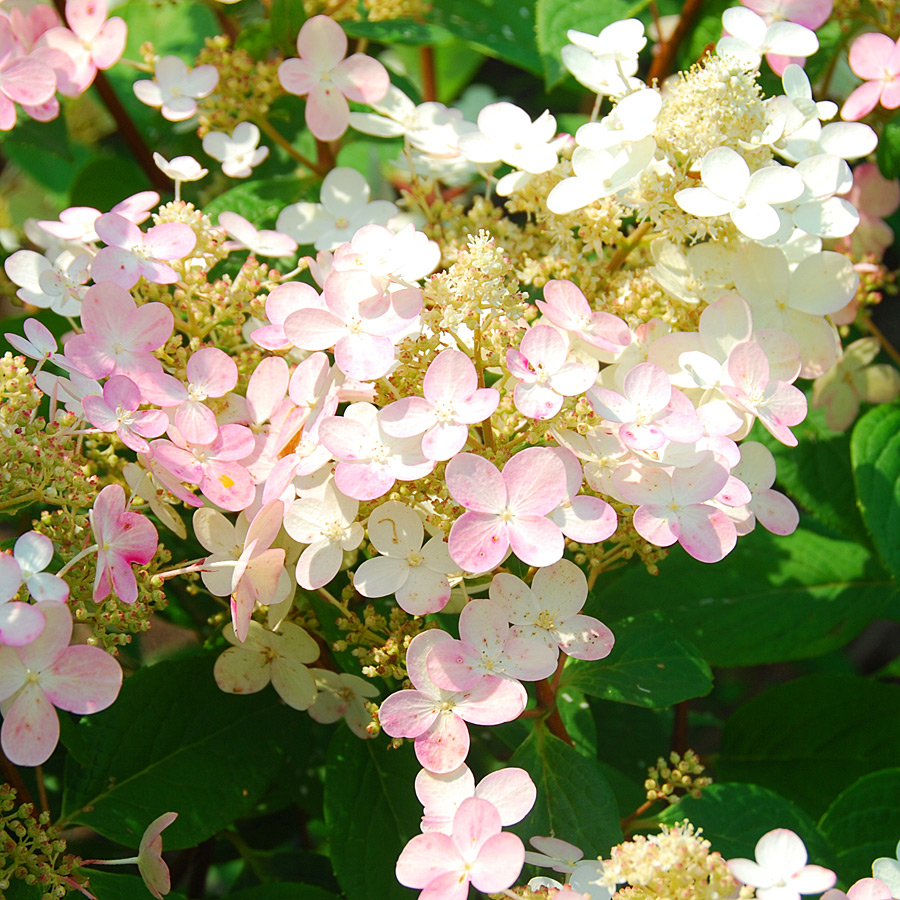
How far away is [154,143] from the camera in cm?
170

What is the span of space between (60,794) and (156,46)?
1248 millimetres

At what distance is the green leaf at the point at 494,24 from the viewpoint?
1.36 meters

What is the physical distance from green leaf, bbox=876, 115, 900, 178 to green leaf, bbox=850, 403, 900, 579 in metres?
0.30

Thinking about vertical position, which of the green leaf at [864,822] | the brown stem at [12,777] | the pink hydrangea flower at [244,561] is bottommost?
the green leaf at [864,822]

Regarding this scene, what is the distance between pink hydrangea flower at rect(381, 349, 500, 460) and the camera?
726 mm

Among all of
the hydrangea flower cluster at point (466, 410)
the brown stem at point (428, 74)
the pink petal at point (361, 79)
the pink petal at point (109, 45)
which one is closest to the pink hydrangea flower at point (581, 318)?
the hydrangea flower cluster at point (466, 410)

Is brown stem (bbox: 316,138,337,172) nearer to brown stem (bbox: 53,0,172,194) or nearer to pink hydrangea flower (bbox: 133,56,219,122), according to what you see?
pink hydrangea flower (bbox: 133,56,219,122)

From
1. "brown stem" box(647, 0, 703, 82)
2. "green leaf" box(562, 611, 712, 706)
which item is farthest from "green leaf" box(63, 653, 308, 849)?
"brown stem" box(647, 0, 703, 82)

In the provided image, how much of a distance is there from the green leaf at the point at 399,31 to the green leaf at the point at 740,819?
977mm

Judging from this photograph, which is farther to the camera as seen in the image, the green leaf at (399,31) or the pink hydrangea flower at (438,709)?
the green leaf at (399,31)

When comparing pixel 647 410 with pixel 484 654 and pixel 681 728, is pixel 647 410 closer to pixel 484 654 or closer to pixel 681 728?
pixel 484 654

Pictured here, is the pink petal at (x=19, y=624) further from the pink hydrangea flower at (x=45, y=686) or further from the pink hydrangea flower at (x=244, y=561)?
the pink hydrangea flower at (x=244, y=561)

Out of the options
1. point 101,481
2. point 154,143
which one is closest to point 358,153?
point 154,143

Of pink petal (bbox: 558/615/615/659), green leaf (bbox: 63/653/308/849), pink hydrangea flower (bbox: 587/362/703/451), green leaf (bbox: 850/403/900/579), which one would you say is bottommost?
green leaf (bbox: 63/653/308/849)
